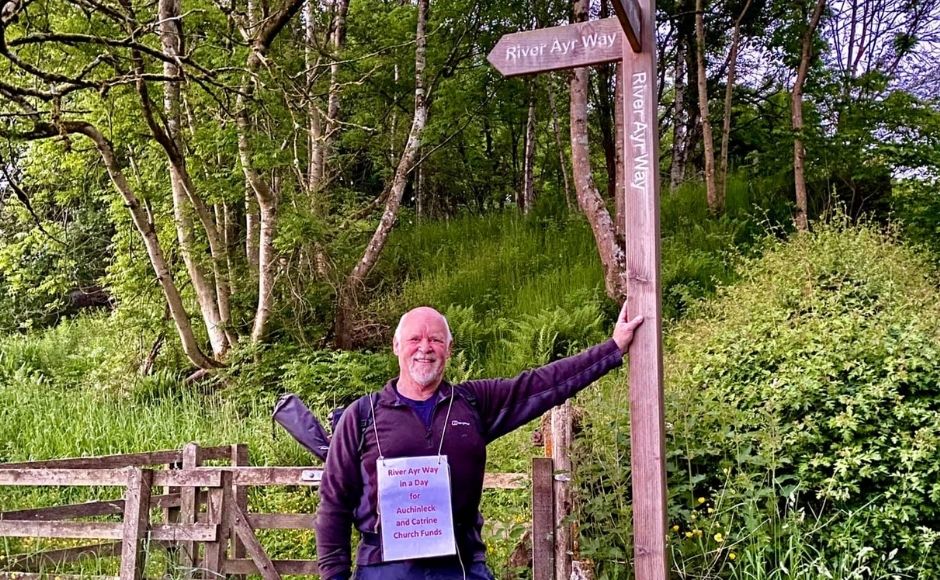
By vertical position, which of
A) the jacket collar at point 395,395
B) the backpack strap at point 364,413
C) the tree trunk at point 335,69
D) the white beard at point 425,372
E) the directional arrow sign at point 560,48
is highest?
the tree trunk at point 335,69

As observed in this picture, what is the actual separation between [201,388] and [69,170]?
4.96 meters

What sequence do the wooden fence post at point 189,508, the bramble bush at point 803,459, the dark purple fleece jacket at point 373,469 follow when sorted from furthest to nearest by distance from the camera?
the wooden fence post at point 189,508 < the bramble bush at point 803,459 < the dark purple fleece jacket at point 373,469

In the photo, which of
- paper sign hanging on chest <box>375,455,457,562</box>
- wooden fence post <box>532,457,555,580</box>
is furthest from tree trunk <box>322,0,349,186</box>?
paper sign hanging on chest <box>375,455,457,562</box>

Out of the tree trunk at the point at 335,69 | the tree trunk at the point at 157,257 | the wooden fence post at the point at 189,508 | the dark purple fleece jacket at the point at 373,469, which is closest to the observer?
the dark purple fleece jacket at the point at 373,469

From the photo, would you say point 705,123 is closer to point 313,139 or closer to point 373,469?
point 313,139

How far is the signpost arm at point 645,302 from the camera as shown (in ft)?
11.1

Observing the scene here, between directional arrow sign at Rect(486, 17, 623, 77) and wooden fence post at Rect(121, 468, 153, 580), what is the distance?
378 centimetres

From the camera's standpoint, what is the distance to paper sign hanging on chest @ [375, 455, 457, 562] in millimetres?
3047

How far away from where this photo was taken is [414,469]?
309 cm

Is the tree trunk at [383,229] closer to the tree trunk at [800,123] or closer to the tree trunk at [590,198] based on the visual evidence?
the tree trunk at [590,198]

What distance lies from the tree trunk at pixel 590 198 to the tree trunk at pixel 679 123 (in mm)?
6710

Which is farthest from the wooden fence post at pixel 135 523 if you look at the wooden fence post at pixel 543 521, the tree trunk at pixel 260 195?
the tree trunk at pixel 260 195

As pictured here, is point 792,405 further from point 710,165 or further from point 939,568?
point 710,165

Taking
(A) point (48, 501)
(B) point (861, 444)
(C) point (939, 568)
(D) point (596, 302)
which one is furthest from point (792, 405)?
(A) point (48, 501)
